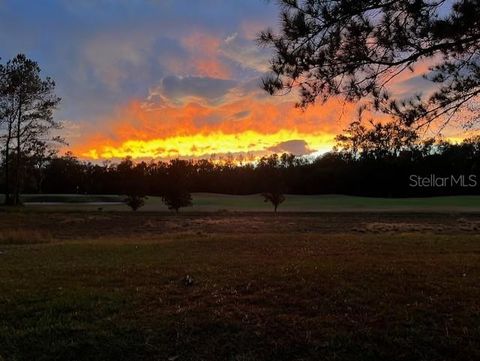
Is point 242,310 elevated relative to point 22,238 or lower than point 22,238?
elevated

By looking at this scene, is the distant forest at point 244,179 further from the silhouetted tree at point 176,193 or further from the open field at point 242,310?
the open field at point 242,310

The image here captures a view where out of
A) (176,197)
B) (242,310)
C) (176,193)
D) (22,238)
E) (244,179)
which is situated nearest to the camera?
(242,310)

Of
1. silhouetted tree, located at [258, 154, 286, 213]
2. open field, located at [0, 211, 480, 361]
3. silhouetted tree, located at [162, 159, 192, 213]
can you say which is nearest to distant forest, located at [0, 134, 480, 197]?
silhouetted tree, located at [258, 154, 286, 213]

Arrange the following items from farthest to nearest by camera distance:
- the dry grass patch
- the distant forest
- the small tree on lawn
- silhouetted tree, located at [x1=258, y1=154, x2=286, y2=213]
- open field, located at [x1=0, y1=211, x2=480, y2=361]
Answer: the distant forest, silhouetted tree, located at [x1=258, y1=154, x2=286, y2=213], the small tree on lawn, the dry grass patch, open field, located at [x1=0, y1=211, x2=480, y2=361]

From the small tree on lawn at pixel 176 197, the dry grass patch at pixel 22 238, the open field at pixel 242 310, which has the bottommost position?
the dry grass patch at pixel 22 238

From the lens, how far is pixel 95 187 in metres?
96.1

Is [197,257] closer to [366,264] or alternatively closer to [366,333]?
[366,264]

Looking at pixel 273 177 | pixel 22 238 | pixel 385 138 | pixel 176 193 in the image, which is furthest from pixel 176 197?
pixel 385 138

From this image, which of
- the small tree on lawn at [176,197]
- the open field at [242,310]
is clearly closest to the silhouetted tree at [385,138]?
the open field at [242,310]

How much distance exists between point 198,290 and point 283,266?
300 centimetres

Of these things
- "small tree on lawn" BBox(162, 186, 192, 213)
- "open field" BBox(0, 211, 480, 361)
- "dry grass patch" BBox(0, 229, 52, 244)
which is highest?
"small tree on lawn" BBox(162, 186, 192, 213)

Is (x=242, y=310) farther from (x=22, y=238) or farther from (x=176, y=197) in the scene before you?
(x=176, y=197)

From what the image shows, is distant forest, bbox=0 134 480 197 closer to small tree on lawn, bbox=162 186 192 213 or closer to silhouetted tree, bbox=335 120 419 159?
small tree on lawn, bbox=162 186 192 213

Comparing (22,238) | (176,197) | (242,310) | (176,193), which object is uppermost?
(176,193)
